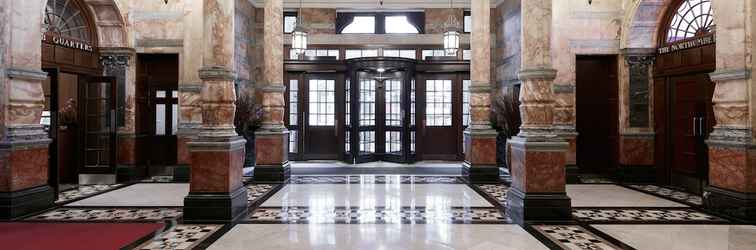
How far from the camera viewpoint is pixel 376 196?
6.30 meters

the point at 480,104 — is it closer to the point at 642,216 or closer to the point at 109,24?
the point at 642,216

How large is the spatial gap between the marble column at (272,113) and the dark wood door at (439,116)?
4619 millimetres

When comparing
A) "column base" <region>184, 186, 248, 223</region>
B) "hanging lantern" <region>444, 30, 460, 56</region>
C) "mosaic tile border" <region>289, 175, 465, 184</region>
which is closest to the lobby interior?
"column base" <region>184, 186, 248, 223</region>

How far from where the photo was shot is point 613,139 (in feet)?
27.3

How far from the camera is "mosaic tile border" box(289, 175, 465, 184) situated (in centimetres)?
772

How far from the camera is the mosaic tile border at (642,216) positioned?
191 inches

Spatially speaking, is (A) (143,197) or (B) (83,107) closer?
(A) (143,197)

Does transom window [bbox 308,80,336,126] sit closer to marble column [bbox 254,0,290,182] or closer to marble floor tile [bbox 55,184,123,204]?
Result: marble column [bbox 254,0,290,182]

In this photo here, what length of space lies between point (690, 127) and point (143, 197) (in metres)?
8.82

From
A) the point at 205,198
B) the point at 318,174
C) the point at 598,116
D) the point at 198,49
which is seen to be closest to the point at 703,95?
the point at 598,116

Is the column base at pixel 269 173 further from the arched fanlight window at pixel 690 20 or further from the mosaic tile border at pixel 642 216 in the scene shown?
the arched fanlight window at pixel 690 20

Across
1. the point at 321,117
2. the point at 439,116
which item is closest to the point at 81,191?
the point at 321,117

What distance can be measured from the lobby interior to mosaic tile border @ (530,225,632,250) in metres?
0.03

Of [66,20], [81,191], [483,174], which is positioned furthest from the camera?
[483,174]
